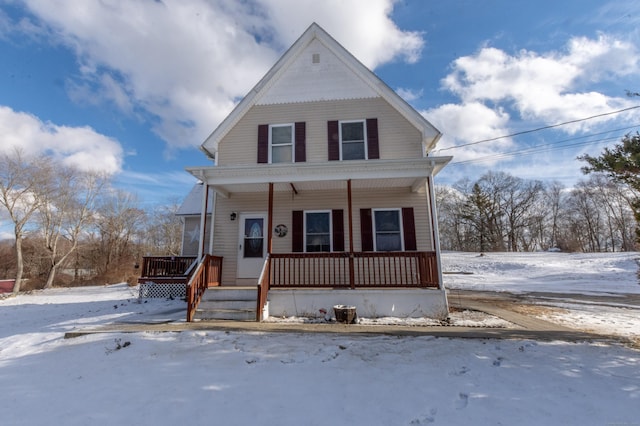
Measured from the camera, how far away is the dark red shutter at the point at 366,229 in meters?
8.84

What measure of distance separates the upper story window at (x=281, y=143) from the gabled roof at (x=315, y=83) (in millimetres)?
954

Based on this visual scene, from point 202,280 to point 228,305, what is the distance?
101 cm

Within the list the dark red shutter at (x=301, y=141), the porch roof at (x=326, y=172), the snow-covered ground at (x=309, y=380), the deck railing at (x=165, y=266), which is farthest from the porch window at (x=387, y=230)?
the deck railing at (x=165, y=266)

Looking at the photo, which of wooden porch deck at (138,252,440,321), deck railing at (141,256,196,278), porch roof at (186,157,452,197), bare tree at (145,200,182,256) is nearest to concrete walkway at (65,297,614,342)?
wooden porch deck at (138,252,440,321)

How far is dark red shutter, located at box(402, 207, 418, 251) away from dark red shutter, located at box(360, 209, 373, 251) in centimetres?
97

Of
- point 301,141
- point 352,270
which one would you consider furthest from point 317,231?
point 301,141

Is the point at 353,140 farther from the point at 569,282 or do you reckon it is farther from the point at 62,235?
the point at 62,235

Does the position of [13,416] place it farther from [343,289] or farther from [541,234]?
[541,234]

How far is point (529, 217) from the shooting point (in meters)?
36.8

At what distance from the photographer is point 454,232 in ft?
127

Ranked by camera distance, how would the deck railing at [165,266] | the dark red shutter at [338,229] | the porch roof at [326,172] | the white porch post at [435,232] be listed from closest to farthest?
the white porch post at [435,232] < the porch roof at [326,172] < the dark red shutter at [338,229] < the deck railing at [165,266]

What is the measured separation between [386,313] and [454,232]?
3540cm

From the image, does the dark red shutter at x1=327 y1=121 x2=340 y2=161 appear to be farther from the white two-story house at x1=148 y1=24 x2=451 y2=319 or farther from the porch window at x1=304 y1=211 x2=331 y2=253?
the porch window at x1=304 y1=211 x2=331 y2=253

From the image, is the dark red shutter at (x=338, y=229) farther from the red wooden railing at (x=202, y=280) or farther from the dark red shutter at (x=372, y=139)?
the red wooden railing at (x=202, y=280)
